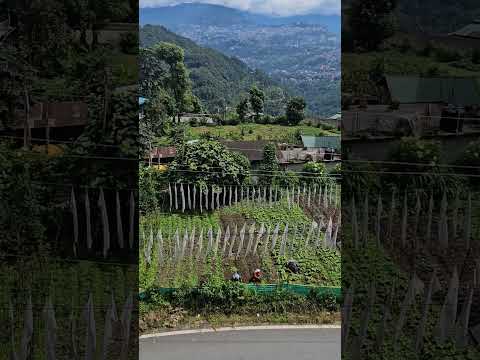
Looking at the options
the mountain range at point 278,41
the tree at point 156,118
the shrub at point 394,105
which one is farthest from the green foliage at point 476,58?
the tree at point 156,118

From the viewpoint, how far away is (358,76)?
10.4ft

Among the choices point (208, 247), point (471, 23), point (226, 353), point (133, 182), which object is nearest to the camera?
point (471, 23)

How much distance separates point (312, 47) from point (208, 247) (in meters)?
1.67

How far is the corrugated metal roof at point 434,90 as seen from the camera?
315 centimetres

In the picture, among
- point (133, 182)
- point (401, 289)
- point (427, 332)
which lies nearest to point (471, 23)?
point (401, 289)

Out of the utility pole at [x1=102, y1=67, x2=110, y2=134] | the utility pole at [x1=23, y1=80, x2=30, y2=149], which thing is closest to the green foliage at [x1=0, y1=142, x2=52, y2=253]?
the utility pole at [x1=23, y1=80, x2=30, y2=149]

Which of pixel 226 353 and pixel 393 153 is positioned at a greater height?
pixel 393 153

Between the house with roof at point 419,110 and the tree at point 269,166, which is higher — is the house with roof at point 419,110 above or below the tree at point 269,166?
above

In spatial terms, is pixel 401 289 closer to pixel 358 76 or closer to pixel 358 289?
pixel 358 289

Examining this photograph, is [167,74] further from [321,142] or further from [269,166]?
[321,142]

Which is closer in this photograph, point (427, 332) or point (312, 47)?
point (427, 332)

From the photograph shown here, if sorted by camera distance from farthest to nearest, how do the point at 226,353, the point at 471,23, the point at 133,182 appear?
the point at 226,353
the point at 133,182
the point at 471,23

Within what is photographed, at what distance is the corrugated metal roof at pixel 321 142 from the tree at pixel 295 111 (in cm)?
16

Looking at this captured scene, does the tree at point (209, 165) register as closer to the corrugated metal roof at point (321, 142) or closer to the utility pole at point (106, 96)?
the corrugated metal roof at point (321, 142)
